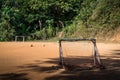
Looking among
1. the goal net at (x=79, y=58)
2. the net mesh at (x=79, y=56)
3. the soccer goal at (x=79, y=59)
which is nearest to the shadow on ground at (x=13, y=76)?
the soccer goal at (x=79, y=59)

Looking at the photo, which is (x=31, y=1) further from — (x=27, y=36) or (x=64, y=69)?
(x=64, y=69)

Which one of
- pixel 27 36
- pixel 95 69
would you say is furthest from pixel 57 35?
pixel 95 69

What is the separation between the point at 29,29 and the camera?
48.9m

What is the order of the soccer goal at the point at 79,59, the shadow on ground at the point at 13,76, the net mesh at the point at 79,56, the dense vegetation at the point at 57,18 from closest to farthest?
the shadow on ground at the point at 13,76 → the soccer goal at the point at 79,59 → the net mesh at the point at 79,56 → the dense vegetation at the point at 57,18

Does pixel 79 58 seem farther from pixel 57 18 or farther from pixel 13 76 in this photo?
pixel 57 18

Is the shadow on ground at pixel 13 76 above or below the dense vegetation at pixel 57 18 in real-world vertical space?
below

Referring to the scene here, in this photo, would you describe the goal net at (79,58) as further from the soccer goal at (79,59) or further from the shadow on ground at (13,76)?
the shadow on ground at (13,76)

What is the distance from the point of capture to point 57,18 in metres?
50.1

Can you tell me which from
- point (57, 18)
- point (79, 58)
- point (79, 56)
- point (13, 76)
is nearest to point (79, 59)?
point (79, 58)

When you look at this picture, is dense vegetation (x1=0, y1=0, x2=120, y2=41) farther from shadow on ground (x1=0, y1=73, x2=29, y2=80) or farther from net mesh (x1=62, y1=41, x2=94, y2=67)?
shadow on ground (x1=0, y1=73, x2=29, y2=80)

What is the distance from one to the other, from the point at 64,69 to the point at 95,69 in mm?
1337

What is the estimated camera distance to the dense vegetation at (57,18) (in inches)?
1602

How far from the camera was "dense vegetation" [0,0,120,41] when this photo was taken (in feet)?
133

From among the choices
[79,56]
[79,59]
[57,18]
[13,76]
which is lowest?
[13,76]
